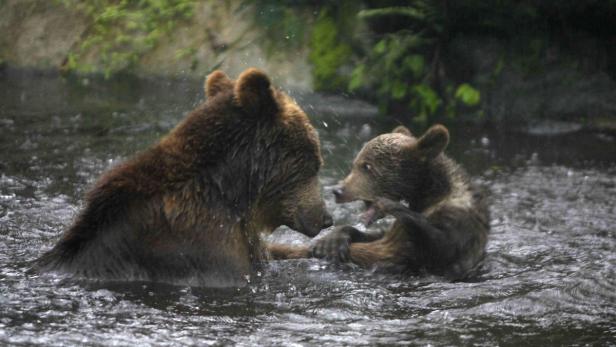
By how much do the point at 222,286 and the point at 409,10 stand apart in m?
8.50

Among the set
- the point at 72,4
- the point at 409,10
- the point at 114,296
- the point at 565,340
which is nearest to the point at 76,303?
the point at 114,296

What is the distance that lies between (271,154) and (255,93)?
50 cm

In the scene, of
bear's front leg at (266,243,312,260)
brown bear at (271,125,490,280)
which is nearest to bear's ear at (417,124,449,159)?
brown bear at (271,125,490,280)

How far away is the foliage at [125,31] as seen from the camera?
56.7 feet

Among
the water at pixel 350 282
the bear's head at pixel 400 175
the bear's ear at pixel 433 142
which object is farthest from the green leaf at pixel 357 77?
the bear's ear at pixel 433 142

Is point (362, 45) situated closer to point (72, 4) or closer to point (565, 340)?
point (72, 4)

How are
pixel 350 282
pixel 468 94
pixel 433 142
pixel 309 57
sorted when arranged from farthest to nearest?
pixel 309 57
pixel 468 94
pixel 433 142
pixel 350 282

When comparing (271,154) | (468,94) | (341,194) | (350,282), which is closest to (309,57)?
(468,94)

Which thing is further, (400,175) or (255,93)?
(400,175)

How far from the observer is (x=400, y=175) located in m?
8.34

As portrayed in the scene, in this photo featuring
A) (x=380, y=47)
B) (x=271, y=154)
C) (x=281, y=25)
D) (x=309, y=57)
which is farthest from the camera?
(x=281, y=25)

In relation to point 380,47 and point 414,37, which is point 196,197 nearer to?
point 380,47

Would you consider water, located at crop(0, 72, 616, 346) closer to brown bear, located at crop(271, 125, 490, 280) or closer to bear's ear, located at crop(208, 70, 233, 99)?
brown bear, located at crop(271, 125, 490, 280)

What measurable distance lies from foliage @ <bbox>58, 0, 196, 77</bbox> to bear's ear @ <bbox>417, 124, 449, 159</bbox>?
385 inches
